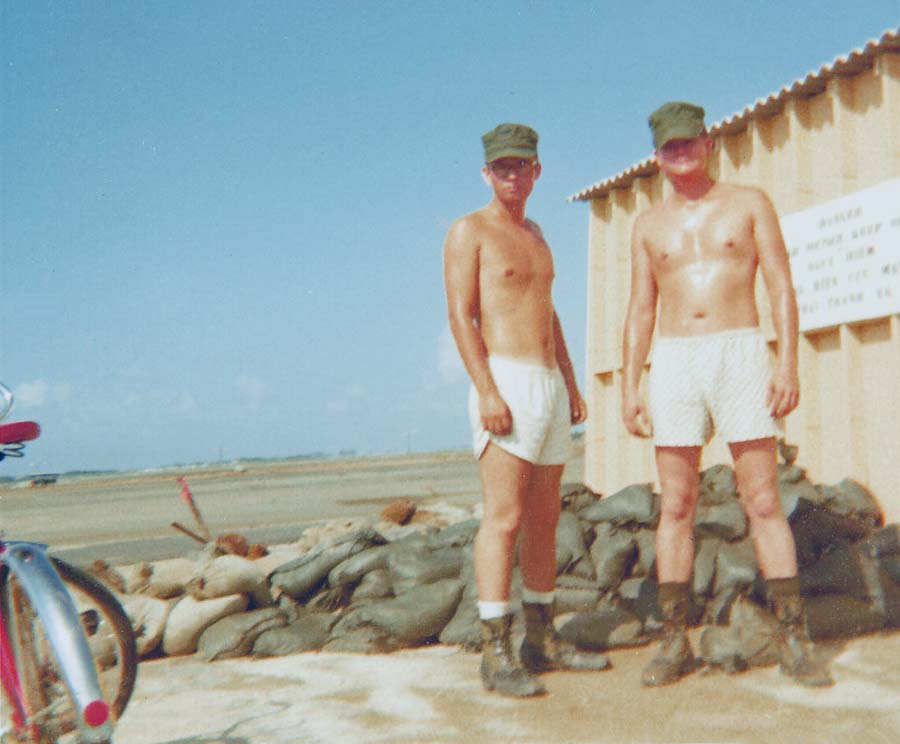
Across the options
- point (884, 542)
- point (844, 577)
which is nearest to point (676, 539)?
point (844, 577)

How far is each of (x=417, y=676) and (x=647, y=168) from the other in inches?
203

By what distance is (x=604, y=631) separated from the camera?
4.11m

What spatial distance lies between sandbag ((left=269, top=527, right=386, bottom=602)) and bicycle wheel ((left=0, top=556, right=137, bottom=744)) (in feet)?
7.35

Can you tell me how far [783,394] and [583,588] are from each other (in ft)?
5.85

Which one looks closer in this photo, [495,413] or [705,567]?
[495,413]

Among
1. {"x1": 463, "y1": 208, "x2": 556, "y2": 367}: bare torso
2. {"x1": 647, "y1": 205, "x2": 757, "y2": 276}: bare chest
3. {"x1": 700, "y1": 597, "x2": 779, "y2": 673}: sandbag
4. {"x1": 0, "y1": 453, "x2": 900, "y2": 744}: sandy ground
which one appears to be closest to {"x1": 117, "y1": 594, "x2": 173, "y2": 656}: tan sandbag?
{"x1": 0, "y1": 453, "x2": 900, "y2": 744}: sandy ground

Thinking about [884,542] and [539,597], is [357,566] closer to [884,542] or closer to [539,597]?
[539,597]

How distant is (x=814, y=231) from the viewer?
5.88 meters

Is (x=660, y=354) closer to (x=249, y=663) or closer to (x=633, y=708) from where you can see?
(x=633, y=708)

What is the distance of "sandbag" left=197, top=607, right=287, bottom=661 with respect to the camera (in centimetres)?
443

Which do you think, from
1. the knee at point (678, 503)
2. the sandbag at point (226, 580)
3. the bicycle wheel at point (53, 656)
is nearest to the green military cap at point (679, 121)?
the knee at point (678, 503)

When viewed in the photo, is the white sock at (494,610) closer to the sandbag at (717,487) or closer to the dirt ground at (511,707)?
the dirt ground at (511,707)

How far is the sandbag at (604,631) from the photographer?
161 inches

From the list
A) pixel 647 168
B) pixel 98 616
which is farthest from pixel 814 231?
pixel 98 616
